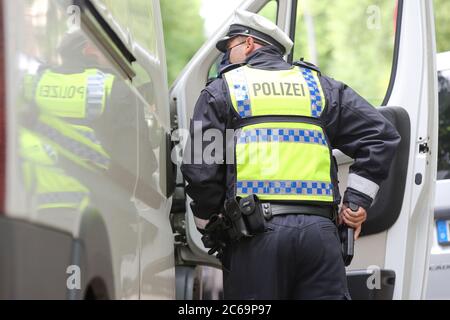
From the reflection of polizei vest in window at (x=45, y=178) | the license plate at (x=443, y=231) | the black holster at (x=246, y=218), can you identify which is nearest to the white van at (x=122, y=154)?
the reflection of polizei vest in window at (x=45, y=178)

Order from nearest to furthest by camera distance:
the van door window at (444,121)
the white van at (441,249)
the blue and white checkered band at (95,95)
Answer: the blue and white checkered band at (95,95)
the white van at (441,249)
the van door window at (444,121)

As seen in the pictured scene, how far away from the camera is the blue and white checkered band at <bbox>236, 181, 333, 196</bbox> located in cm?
305

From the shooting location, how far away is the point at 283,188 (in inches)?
120

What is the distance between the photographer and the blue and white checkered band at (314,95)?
316 cm

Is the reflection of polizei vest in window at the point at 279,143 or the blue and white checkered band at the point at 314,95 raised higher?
the blue and white checkered band at the point at 314,95

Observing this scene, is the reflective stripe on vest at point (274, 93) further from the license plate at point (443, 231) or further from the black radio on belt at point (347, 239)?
the license plate at point (443, 231)

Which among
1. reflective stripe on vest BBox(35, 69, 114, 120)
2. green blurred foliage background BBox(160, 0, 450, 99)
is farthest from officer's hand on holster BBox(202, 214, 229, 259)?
green blurred foliage background BBox(160, 0, 450, 99)

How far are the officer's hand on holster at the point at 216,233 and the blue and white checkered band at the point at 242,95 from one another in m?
0.42

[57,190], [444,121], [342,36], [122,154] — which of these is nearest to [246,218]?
[122,154]

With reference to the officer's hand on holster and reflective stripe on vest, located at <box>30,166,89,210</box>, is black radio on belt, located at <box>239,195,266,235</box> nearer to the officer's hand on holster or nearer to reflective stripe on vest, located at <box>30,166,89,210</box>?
the officer's hand on holster

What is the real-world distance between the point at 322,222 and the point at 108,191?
47.2 inches

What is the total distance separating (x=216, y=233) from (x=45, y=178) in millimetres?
1740

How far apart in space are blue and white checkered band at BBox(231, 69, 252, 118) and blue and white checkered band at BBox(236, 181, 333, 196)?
269mm

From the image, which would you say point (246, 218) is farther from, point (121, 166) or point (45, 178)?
point (45, 178)
